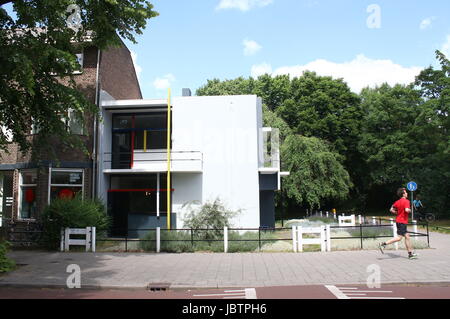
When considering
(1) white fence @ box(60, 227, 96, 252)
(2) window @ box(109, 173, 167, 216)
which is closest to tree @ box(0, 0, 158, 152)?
(1) white fence @ box(60, 227, 96, 252)

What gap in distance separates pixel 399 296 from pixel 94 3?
10.4 meters

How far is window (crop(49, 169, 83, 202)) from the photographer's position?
16891 mm

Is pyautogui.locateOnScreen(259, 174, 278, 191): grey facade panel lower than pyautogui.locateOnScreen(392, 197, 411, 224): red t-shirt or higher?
higher

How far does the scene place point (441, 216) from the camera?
3091 cm

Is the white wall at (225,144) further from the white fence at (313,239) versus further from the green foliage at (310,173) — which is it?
the green foliage at (310,173)

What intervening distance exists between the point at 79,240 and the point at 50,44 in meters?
6.52

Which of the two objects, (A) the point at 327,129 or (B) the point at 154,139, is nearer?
(B) the point at 154,139

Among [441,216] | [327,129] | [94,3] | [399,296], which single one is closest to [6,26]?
[94,3]

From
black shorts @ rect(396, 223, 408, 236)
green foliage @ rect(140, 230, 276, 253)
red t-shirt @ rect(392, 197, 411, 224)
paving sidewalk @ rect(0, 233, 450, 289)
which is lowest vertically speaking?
paving sidewalk @ rect(0, 233, 450, 289)

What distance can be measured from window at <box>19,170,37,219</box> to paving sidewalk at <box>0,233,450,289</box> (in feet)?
15.0

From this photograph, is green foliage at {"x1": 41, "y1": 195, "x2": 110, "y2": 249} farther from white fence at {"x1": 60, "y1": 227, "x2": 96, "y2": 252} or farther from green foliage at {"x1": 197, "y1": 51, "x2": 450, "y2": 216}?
green foliage at {"x1": 197, "y1": 51, "x2": 450, "y2": 216}

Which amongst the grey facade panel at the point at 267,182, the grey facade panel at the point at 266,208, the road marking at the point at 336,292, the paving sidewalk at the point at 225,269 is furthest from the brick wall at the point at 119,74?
the road marking at the point at 336,292
